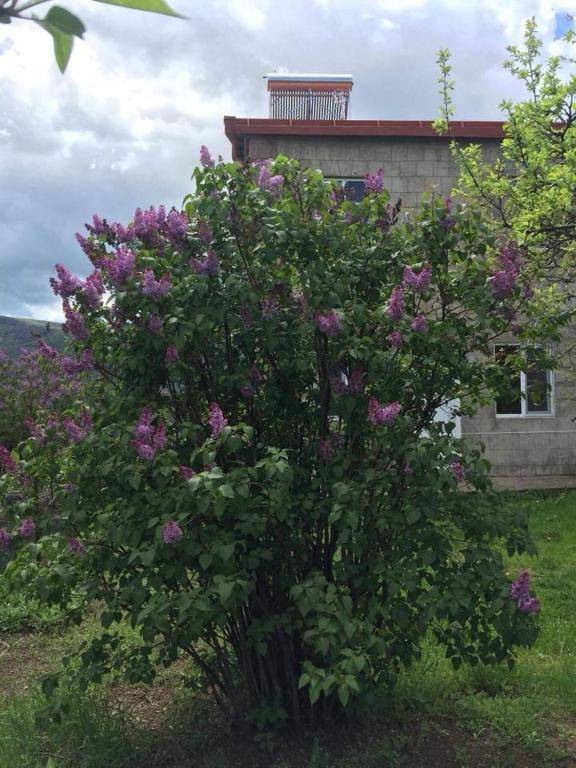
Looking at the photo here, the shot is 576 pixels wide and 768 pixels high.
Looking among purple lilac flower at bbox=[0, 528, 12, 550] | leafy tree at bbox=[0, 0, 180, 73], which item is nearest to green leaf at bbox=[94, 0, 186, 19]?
leafy tree at bbox=[0, 0, 180, 73]

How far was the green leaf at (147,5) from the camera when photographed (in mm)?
534

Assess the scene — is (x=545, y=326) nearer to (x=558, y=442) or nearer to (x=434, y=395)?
(x=434, y=395)

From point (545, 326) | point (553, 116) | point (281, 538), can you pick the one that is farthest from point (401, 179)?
point (281, 538)

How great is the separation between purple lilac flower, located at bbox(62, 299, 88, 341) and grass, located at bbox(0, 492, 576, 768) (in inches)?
60.9

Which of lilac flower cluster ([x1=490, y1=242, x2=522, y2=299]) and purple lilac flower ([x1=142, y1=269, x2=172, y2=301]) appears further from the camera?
lilac flower cluster ([x1=490, y1=242, x2=522, y2=299])

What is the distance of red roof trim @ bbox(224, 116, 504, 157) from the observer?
38.5 feet

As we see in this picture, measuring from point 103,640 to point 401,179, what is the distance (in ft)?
33.5

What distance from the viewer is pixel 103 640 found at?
→ 337cm

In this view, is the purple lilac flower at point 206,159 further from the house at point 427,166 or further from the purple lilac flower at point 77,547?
the house at point 427,166

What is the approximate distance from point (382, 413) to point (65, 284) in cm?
137

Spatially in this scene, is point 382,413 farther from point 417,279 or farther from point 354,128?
point 354,128

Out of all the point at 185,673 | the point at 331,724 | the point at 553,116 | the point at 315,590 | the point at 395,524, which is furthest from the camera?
the point at 553,116

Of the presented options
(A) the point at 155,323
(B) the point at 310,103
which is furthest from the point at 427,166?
(A) the point at 155,323

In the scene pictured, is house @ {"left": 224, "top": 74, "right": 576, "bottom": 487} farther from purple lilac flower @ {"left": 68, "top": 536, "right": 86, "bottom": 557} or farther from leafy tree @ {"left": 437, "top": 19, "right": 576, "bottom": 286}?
purple lilac flower @ {"left": 68, "top": 536, "right": 86, "bottom": 557}
